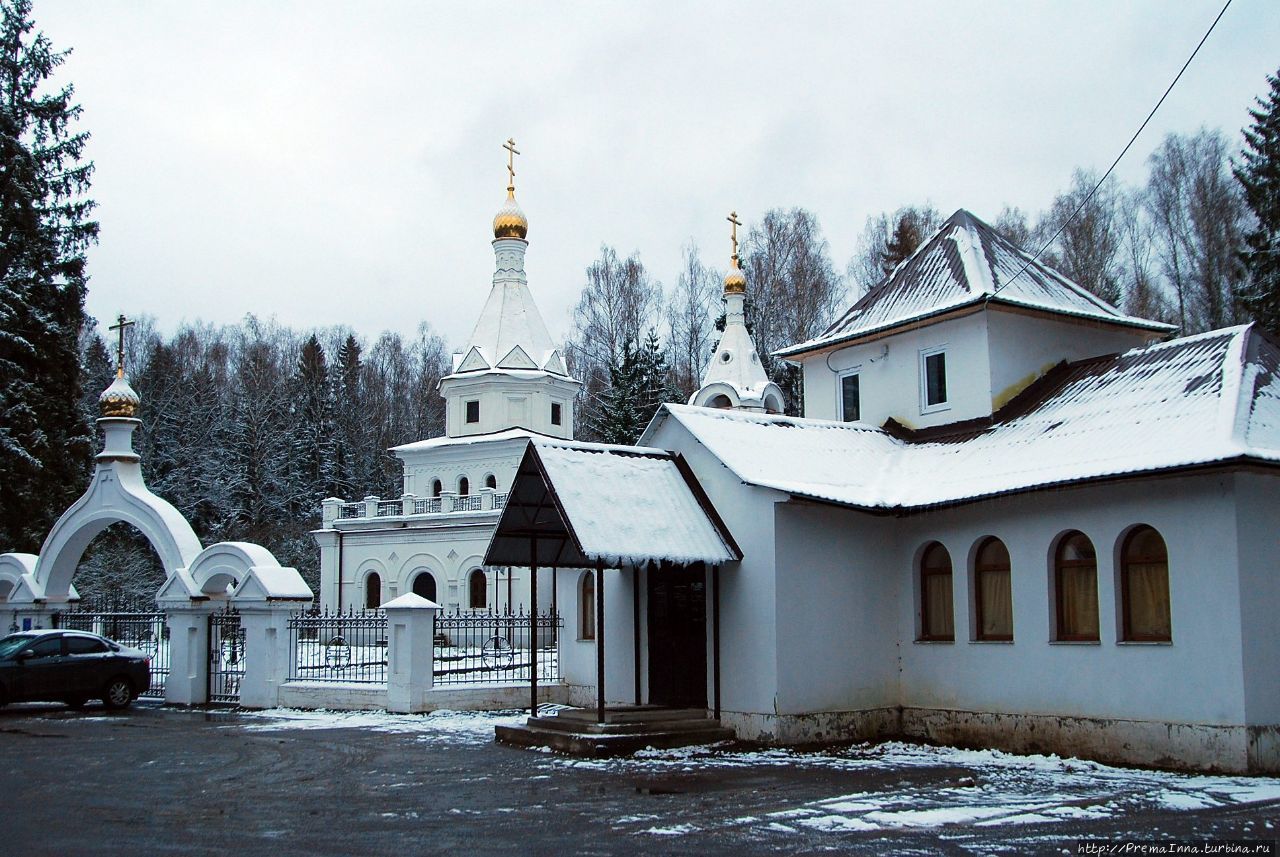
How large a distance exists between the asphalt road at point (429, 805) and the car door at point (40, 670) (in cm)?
469

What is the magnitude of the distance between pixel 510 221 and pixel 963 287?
29.7 meters

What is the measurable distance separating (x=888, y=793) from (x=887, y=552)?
5948 millimetres

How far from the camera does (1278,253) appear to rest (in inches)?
1240

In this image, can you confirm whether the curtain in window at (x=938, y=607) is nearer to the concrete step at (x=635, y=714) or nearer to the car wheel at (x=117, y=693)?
the concrete step at (x=635, y=714)

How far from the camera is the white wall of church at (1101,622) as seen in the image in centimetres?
1328

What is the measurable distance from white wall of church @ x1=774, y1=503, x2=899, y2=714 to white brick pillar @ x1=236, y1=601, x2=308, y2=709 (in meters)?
9.63

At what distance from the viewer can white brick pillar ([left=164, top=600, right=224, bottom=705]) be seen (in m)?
22.3

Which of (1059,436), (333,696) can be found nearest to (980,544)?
(1059,436)

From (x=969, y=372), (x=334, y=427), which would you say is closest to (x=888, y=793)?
(x=969, y=372)

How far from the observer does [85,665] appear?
70.7 feet

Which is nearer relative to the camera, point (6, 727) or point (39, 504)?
point (6, 727)

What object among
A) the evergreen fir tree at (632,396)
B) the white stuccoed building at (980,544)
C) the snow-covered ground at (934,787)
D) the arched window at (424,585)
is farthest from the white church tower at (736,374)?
the snow-covered ground at (934,787)

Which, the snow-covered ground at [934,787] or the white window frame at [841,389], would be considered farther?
the white window frame at [841,389]

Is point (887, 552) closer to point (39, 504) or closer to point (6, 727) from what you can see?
point (6, 727)
